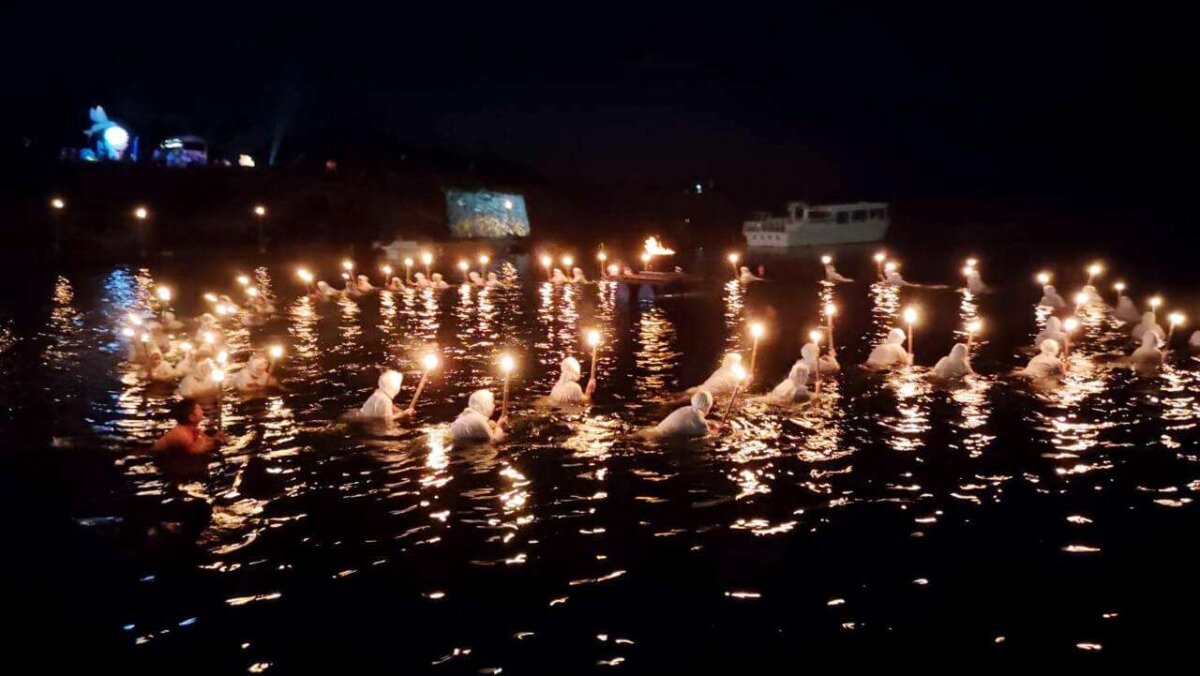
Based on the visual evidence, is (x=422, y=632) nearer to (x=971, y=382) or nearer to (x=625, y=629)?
(x=625, y=629)

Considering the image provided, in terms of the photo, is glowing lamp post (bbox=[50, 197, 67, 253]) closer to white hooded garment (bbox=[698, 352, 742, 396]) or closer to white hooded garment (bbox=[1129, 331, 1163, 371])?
white hooded garment (bbox=[698, 352, 742, 396])

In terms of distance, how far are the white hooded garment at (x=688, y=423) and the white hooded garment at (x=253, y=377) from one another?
8989 millimetres

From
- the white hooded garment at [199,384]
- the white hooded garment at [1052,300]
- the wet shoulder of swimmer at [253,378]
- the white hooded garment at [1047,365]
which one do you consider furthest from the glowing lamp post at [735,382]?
the white hooded garment at [1052,300]

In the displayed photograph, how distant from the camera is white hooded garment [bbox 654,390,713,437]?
49.2 feet

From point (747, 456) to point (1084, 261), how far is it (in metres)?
66.9

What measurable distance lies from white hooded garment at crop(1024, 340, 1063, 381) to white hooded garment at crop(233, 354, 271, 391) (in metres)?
17.4

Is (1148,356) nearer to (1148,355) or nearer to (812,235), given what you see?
(1148,355)

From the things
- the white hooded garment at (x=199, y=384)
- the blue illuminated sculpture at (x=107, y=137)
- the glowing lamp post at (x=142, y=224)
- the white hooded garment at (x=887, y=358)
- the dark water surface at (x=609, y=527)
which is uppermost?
the blue illuminated sculpture at (x=107, y=137)

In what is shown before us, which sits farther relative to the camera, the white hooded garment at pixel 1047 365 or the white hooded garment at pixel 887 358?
the white hooded garment at pixel 887 358

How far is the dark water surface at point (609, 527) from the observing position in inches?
348

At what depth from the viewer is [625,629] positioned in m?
8.98

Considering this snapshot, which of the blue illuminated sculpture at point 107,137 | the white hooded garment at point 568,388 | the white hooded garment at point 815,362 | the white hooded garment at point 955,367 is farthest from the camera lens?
the blue illuminated sculpture at point 107,137

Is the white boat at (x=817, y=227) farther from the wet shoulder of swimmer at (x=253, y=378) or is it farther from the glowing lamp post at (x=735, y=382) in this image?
the wet shoulder of swimmer at (x=253, y=378)

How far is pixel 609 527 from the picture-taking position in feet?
37.7
